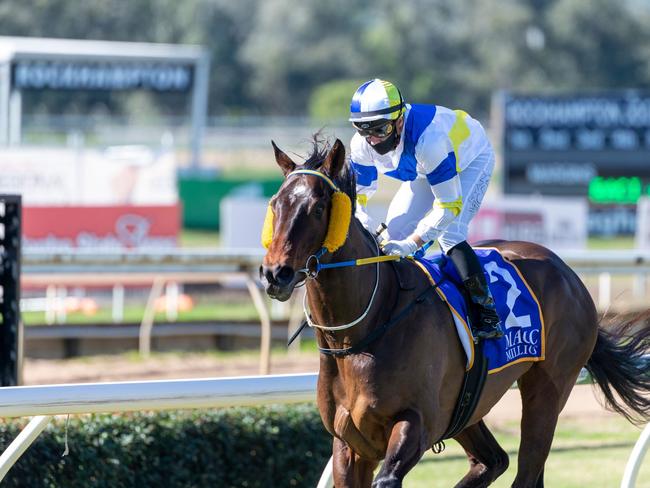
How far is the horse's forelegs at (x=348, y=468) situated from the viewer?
402cm

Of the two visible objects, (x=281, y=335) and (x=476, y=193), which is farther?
(x=281, y=335)

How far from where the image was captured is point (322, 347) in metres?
3.99

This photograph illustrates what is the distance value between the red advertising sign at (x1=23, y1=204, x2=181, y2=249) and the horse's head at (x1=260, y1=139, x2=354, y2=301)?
9824 mm

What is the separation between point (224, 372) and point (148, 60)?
41.4ft

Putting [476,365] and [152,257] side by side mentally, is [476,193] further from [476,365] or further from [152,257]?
[152,257]

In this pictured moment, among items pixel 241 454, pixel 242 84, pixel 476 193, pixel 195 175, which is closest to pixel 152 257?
pixel 241 454

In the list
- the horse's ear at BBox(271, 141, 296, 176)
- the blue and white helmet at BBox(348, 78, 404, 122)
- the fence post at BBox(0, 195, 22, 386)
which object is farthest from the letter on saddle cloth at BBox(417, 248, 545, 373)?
the fence post at BBox(0, 195, 22, 386)

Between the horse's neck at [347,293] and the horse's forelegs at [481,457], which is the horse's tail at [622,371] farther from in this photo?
the horse's neck at [347,293]

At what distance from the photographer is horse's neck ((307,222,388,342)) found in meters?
3.84

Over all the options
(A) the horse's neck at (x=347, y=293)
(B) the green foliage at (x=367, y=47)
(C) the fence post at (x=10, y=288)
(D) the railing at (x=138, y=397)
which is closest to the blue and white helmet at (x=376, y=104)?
(A) the horse's neck at (x=347, y=293)

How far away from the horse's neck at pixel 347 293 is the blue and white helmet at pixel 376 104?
0.39m

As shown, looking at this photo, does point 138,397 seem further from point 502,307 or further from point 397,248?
point 502,307

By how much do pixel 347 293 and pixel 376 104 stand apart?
673 mm

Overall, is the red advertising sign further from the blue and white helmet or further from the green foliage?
the green foliage
